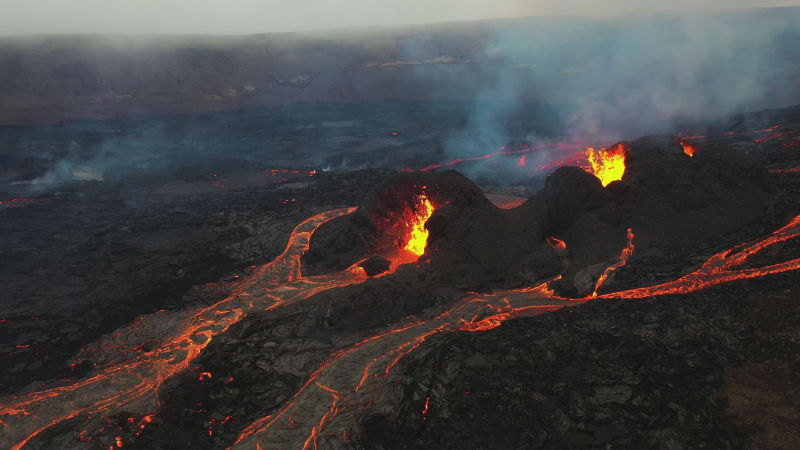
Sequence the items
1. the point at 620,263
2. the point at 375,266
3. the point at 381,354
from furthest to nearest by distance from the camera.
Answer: the point at 375,266
the point at 620,263
the point at 381,354

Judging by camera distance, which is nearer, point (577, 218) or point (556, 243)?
point (556, 243)

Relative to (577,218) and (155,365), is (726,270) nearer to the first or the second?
(577,218)

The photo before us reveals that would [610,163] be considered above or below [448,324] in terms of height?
above

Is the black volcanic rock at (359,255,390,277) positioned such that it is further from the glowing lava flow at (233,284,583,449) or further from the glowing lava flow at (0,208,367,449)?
the glowing lava flow at (233,284,583,449)

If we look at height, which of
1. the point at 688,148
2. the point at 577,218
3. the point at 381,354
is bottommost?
the point at 381,354

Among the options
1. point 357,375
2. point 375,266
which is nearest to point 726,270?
point 357,375

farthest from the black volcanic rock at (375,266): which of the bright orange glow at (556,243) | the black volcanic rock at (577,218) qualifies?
the bright orange glow at (556,243)

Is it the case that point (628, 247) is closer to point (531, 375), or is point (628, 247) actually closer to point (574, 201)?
point (574, 201)
